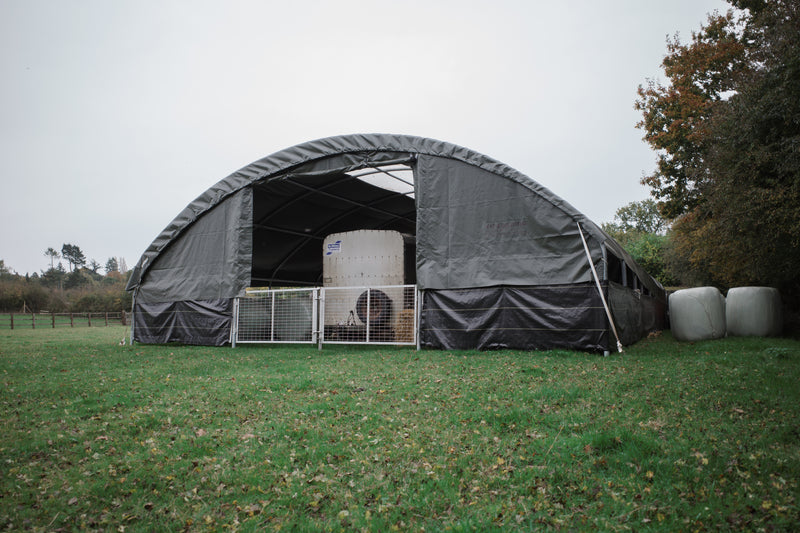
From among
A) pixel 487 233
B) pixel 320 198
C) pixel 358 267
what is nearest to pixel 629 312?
pixel 487 233

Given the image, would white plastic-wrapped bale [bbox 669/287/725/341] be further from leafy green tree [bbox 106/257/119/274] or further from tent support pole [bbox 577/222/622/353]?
leafy green tree [bbox 106/257/119/274]

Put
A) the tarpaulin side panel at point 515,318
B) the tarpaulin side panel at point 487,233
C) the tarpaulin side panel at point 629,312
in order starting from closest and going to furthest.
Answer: the tarpaulin side panel at point 515,318
the tarpaulin side panel at point 487,233
the tarpaulin side panel at point 629,312

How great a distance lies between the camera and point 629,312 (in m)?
10.2

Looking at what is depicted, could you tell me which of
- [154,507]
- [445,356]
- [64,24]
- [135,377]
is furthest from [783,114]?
[64,24]

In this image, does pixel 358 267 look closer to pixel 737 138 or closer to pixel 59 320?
pixel 737 138

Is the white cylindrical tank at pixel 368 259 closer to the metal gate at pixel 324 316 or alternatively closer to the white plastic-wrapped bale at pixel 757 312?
the metal gate at pixel 324 316

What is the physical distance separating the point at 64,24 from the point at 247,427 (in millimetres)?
13869

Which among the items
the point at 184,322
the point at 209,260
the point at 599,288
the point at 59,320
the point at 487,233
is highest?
the point at 487,233

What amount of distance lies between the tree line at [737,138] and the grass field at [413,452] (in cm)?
536

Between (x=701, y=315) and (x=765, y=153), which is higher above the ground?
(x=765, y=153)

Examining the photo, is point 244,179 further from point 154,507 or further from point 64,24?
point 154,507

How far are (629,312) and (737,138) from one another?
482cm

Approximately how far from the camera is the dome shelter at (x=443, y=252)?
27.1 ft

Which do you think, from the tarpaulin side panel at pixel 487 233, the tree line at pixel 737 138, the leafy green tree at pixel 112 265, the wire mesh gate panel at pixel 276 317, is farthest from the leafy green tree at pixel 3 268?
the tree line at pixel 737 138
